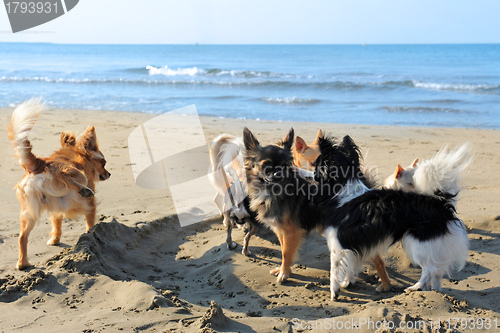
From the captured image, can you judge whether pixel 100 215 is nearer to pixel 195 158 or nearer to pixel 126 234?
pixel 126 234

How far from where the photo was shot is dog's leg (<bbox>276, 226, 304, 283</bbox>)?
14.6 ft

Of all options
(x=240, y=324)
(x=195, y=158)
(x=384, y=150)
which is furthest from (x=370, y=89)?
(x=240, y=324)

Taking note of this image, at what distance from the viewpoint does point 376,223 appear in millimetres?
3762

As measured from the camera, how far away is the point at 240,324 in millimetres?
3316

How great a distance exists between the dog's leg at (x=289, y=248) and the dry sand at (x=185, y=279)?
0.36ft

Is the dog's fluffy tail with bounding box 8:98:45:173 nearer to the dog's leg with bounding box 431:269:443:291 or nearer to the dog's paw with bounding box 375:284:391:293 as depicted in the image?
the dog's paw with bounding box 375:284:391:293

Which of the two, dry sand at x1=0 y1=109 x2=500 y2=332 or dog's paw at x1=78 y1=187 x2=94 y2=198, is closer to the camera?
dry sand at x1=0 y1=109 x2=500 y2=332

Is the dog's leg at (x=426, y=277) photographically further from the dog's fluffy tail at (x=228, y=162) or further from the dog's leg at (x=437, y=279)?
the dog's fluffy tail at (x=228, y=162)

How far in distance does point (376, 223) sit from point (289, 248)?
1051 mm

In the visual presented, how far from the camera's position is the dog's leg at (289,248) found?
4457mm

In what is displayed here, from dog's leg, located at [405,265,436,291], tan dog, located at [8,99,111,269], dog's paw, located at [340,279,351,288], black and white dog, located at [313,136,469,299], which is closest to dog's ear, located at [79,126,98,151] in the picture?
tan dog, located at [8,99,111,269]

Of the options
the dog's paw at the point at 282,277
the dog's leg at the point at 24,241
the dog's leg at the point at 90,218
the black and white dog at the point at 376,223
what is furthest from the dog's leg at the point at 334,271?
the dog's leg at the point at 24,241

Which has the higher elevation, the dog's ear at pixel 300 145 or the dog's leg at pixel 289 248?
the dog's ear at pixel 300 145

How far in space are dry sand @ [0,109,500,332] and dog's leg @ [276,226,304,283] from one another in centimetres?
11
